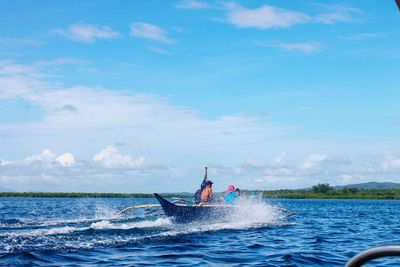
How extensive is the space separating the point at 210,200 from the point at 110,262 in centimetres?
1465

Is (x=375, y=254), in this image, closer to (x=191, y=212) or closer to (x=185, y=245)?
(x=185, y=245)

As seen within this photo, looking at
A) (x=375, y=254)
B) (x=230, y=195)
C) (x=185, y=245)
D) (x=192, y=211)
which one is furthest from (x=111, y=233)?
(x=375, y=254)

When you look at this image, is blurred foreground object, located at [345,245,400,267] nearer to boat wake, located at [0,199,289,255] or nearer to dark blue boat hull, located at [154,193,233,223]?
boat wake, located at [0,199,289,255]

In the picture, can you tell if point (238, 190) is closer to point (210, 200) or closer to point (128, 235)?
point (210, 200)

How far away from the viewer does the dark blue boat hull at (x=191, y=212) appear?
88.1 ft

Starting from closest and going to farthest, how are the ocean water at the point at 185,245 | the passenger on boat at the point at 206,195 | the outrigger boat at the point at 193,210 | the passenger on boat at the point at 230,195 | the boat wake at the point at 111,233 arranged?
the ocean water at the point at 185,245
the boat wake at the point at 111,233
the outrigger boat at the point at 193,210
the passenger on boat at the point at 206,195
the passenger on boat at the point at 230,195

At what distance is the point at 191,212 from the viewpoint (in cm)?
2698

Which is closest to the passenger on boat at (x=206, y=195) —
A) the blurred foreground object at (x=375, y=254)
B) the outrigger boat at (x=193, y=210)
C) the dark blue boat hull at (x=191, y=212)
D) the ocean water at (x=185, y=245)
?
the outrigger boat at (x=193, y=210)

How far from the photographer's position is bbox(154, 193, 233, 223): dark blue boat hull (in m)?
26.9

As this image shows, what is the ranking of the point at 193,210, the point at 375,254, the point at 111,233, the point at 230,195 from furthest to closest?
1. the point at 230,195
2. the point at 193,210
3. the point at 111,233
4. the point at 375,254

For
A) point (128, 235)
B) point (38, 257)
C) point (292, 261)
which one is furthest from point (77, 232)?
point (292, 261)

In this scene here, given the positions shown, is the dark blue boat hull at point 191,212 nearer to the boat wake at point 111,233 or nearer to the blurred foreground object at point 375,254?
the boat wake at point 111,233

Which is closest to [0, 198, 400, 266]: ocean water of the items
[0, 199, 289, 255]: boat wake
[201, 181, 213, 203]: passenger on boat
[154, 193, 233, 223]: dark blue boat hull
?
[0, 199, 289, 255]: boat wake

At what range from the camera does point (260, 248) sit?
706 inches
